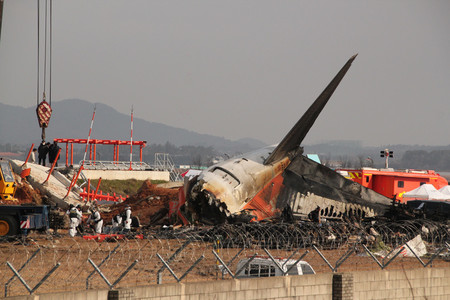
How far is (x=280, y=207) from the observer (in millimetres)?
36906

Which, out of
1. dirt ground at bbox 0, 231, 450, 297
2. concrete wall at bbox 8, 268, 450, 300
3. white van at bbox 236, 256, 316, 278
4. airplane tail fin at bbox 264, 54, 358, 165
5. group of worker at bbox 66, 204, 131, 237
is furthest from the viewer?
airplane tail fin at bbox 264, 54, 358, 165

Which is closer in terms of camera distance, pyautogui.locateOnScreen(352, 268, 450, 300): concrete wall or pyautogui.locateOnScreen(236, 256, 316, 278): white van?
pyautogui.locateOnScreen(236, 256, 316, 278): white van

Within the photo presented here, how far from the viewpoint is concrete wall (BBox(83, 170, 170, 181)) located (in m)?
66.7

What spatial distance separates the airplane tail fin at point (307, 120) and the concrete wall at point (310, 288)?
17.4m

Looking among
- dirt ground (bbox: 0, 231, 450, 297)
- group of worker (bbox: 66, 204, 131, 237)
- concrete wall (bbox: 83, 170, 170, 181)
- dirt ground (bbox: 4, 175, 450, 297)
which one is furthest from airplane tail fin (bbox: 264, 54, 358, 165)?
concrete wall (bbox: 83, 170, 170, 181)

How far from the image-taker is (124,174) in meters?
70.4

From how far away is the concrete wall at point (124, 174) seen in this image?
6669cm

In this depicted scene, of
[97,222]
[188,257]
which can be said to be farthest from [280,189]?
[188,257]

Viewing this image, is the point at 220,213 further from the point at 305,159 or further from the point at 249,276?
the point at 249,276

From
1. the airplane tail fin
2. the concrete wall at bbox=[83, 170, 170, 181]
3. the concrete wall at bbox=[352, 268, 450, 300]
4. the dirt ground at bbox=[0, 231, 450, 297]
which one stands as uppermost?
the airplane tail fin

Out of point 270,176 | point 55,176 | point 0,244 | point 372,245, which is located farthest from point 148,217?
point 372,245

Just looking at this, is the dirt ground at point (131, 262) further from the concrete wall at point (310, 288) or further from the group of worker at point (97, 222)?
the group of worker at point (97, 222)

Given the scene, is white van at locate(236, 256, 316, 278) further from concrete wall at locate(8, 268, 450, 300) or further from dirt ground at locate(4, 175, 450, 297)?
concrete wall at locate(8, 268, 450, 300)

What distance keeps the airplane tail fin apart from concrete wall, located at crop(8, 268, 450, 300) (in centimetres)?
1744
